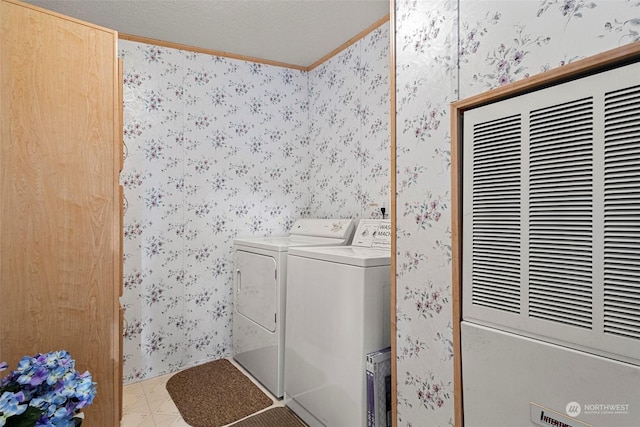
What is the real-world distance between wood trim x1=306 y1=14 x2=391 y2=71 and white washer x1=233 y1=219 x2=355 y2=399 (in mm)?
1355

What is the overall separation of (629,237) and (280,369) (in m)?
2.00

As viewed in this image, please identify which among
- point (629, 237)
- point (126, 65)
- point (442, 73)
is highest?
point (126, 65)

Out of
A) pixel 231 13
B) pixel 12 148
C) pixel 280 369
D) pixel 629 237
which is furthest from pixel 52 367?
pixel 231 13

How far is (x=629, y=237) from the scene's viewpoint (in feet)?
2.82

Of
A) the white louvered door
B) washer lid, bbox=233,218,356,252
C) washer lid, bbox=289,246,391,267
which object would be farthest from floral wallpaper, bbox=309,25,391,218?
the white louvered door

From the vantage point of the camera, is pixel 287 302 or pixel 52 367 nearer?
pixel 52 367

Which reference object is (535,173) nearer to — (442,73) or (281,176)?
(442,73)

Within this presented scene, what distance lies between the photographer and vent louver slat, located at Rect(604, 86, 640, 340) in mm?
846

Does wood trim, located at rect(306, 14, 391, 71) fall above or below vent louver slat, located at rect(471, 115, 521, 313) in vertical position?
above

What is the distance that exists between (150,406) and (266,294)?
3.25 feet

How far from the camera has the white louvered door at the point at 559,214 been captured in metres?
0.86

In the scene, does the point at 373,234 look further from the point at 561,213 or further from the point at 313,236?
the point at 561,213

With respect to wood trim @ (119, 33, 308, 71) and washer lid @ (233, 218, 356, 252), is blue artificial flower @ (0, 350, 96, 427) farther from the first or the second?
wood trim @ (119, 33, 308, 71)

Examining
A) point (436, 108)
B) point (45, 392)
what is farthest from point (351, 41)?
point (45, 392)
